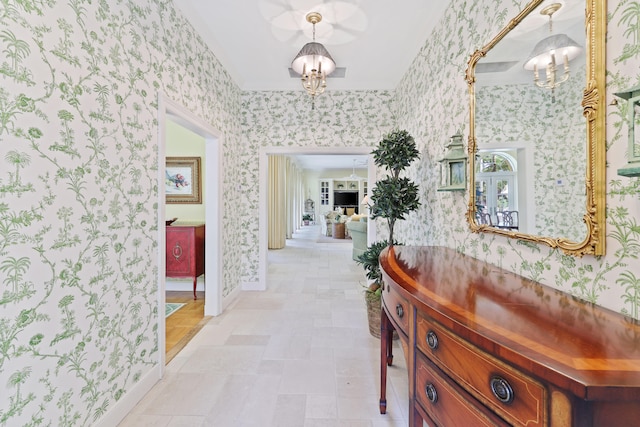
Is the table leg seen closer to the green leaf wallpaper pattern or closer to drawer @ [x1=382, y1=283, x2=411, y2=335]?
drawer @ [x1=382, y1=283, x2=411, y2=335]

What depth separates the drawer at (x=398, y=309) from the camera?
3.51 ft

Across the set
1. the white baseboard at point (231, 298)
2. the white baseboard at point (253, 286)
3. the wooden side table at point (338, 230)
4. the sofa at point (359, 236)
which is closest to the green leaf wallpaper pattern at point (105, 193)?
the white baseboard at point (231, 298)

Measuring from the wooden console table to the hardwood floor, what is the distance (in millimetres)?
2066

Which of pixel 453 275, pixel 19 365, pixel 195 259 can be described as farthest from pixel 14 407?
pixel 195 259

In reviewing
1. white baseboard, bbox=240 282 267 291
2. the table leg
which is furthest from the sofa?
the table leg

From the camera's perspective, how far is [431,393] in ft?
3.00

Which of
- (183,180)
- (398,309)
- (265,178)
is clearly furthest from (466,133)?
(183,180)

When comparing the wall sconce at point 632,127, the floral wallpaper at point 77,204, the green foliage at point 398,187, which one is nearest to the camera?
the wall sconce at point 632,127

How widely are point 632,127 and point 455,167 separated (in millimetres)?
1035

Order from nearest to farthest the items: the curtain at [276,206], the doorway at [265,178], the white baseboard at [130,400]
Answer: the white baseboard at [130,400], the doorway at [265,178], the curtain at [276,206]

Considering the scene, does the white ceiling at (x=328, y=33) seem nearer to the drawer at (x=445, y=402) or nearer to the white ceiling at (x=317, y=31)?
the white ceiling at (x=317, y=31)

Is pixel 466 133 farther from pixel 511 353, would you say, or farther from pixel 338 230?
pixel 338 230

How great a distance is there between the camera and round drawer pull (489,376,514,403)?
0.64 meters

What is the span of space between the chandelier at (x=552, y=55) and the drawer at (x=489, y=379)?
1031 mm
